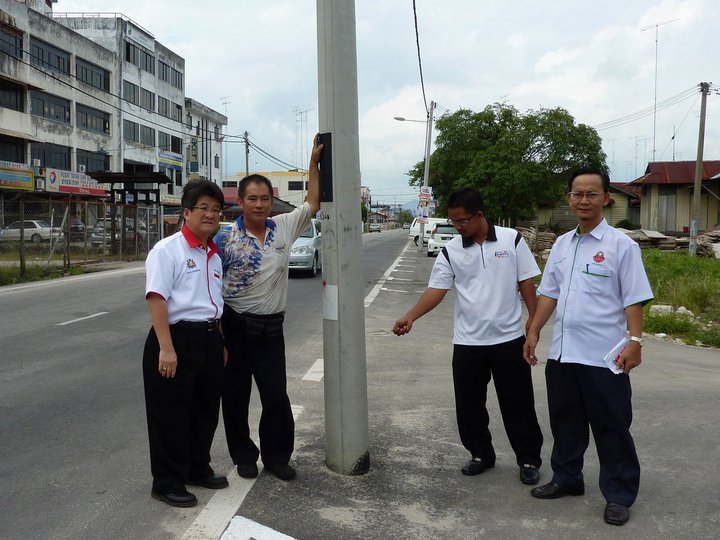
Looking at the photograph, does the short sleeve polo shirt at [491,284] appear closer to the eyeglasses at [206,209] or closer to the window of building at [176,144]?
the eyeglasses at [206,209]

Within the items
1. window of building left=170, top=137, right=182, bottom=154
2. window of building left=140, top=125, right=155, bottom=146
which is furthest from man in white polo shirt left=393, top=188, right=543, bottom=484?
window of building left=170, top=137, right=182, bottom=154

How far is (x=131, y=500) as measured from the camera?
4.02m

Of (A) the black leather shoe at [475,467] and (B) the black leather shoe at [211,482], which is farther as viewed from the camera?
(A) the black leather shoe at [475,467]

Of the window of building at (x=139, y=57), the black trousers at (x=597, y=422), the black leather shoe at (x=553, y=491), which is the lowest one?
the black leather shoe at (x=553, y=491)

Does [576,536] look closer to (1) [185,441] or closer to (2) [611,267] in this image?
(2) [611,267]

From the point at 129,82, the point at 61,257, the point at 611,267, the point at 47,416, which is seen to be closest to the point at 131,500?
the point at 47,416

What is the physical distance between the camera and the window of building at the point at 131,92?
164 ft

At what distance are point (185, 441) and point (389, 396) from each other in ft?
9.08

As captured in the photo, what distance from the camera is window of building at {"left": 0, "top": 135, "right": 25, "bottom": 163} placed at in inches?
1464

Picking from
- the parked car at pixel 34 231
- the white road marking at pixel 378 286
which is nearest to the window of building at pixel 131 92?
the parked car at pixel 34 231

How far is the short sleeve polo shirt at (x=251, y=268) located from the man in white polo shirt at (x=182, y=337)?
120mm

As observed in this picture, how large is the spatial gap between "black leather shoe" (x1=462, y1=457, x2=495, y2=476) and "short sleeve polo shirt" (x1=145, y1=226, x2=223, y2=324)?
1818 mm

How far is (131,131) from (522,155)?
29.3 metres

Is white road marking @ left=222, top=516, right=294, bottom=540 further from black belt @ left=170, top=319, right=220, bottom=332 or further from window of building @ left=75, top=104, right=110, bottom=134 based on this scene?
window of building @ left=75, top=104, right=110, bottom=134
